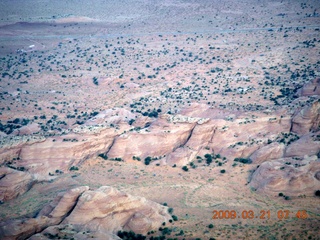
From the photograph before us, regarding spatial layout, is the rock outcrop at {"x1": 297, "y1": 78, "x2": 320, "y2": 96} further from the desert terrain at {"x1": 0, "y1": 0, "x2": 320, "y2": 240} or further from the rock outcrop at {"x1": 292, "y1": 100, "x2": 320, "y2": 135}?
the rock outcrop at {"x1": 292, "y1": 100, "x2": 320, "y2": 135}

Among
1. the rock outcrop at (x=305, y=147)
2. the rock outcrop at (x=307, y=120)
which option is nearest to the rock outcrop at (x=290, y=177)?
the rock outcrop at (x=305, y=147)

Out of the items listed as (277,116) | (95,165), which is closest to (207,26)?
(277,116)

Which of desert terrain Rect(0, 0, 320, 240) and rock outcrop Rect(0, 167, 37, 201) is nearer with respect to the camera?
desert terrain Rect(0, 0, 320, 240)

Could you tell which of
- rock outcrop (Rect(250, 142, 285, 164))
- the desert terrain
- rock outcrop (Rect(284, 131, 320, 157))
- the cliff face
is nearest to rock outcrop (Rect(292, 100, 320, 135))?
the cliff face

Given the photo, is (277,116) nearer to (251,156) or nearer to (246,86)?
(251,156)
